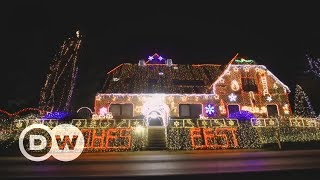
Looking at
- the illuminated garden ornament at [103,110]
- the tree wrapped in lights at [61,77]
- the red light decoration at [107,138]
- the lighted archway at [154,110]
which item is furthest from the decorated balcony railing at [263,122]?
the tree wrapped in lights at [61,77]

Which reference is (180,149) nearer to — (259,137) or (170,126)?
(170,126)

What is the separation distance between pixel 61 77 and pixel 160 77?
31.7 feet

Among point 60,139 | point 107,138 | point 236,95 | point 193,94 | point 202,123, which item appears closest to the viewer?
point 60,139

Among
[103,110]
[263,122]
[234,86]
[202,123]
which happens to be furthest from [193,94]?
[103,110]

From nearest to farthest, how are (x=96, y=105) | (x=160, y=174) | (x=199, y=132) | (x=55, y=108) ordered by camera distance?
(x=160, y=174) → (x=199, y=132) → (x=55, y=108) → (x=96, y=105)

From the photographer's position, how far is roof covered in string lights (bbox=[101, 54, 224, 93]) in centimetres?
2781

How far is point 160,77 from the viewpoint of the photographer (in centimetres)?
2928

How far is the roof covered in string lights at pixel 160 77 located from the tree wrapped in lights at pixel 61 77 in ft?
13.8

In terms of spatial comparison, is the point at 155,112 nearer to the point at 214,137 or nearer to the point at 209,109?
the point at 209,109

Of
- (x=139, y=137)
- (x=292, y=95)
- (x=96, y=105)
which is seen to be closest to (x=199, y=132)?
(x=139, y=137)

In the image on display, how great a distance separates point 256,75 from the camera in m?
28.8

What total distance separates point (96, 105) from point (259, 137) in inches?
552

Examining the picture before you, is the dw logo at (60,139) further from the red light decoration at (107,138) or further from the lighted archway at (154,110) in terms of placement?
the lighted archway at (154,110)

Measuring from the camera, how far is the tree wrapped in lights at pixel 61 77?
23.1m
